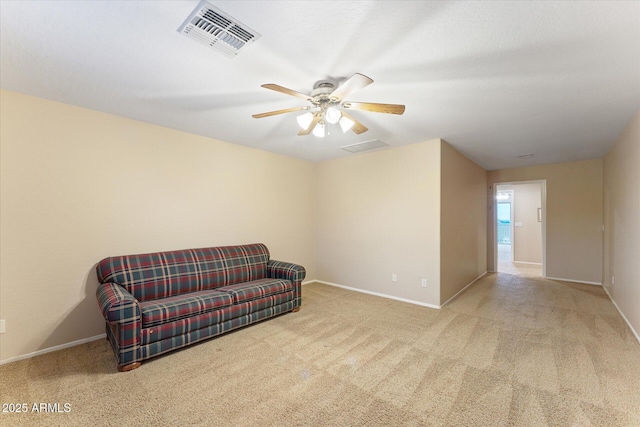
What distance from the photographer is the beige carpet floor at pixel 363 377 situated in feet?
5.69

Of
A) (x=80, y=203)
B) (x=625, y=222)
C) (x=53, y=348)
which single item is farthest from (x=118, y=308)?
(x=625, y=222)

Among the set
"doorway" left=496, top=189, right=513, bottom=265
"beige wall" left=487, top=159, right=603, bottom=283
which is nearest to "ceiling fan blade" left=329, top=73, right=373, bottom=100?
"beige wall" left=487, top=159, right=603, bottom=283

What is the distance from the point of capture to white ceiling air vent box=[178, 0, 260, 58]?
58.7 inches

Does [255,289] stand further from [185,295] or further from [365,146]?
[365,146]

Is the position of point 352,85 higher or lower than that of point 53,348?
higher

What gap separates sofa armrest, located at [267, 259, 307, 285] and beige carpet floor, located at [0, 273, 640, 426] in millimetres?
558

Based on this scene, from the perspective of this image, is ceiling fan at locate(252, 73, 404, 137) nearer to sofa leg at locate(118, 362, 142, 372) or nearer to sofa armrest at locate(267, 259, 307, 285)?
sofa armrest at locate(267, 259, 307, 285)

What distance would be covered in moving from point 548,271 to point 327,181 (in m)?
4.98

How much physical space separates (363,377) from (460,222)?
3.40m

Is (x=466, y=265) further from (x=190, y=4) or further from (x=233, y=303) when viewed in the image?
(x=190, y=4)

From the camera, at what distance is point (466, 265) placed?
4.88 m

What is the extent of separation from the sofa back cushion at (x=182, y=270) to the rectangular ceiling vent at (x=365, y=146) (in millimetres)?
2124

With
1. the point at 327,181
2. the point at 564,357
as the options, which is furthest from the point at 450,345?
the point at 327,181

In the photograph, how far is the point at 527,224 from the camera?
25.2ft
